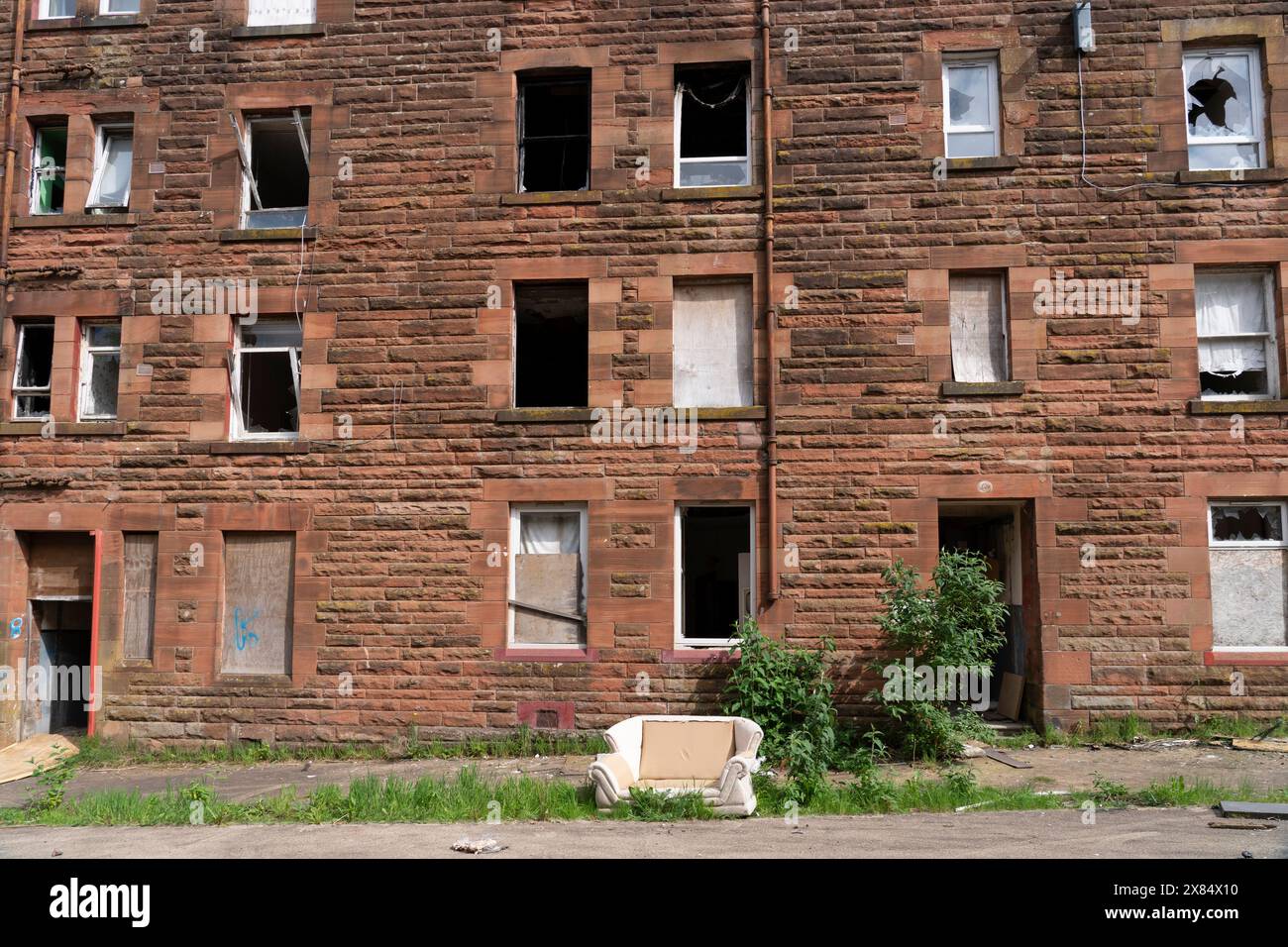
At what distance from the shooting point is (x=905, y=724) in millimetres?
12211

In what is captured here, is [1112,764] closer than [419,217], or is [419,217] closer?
[1112,764]

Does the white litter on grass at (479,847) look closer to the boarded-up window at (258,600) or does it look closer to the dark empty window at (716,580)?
the dark empty window at (716,580)

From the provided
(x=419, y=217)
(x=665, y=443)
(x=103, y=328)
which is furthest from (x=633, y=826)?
(x=103, y=328)

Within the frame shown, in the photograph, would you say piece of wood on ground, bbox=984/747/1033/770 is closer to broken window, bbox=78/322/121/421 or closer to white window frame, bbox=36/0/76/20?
broken window, bbox=78/322/121/421

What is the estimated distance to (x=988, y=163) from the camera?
13.4m

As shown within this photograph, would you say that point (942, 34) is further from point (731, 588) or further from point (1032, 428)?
point (731, 588)

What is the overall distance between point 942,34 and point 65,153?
537 inches

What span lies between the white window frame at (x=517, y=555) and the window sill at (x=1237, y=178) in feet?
31.3

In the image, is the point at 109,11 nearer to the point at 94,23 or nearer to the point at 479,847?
the point at 94,23

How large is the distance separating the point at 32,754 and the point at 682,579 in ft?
30.9

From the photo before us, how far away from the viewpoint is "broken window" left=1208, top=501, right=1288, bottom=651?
12.6 meters

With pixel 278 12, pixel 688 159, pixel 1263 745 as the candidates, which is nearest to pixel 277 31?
pixel 278 12

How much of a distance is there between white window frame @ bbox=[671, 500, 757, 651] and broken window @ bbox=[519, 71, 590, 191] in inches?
209

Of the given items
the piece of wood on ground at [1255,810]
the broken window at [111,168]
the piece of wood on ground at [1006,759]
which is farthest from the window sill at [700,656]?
the broken window at [111,168]
